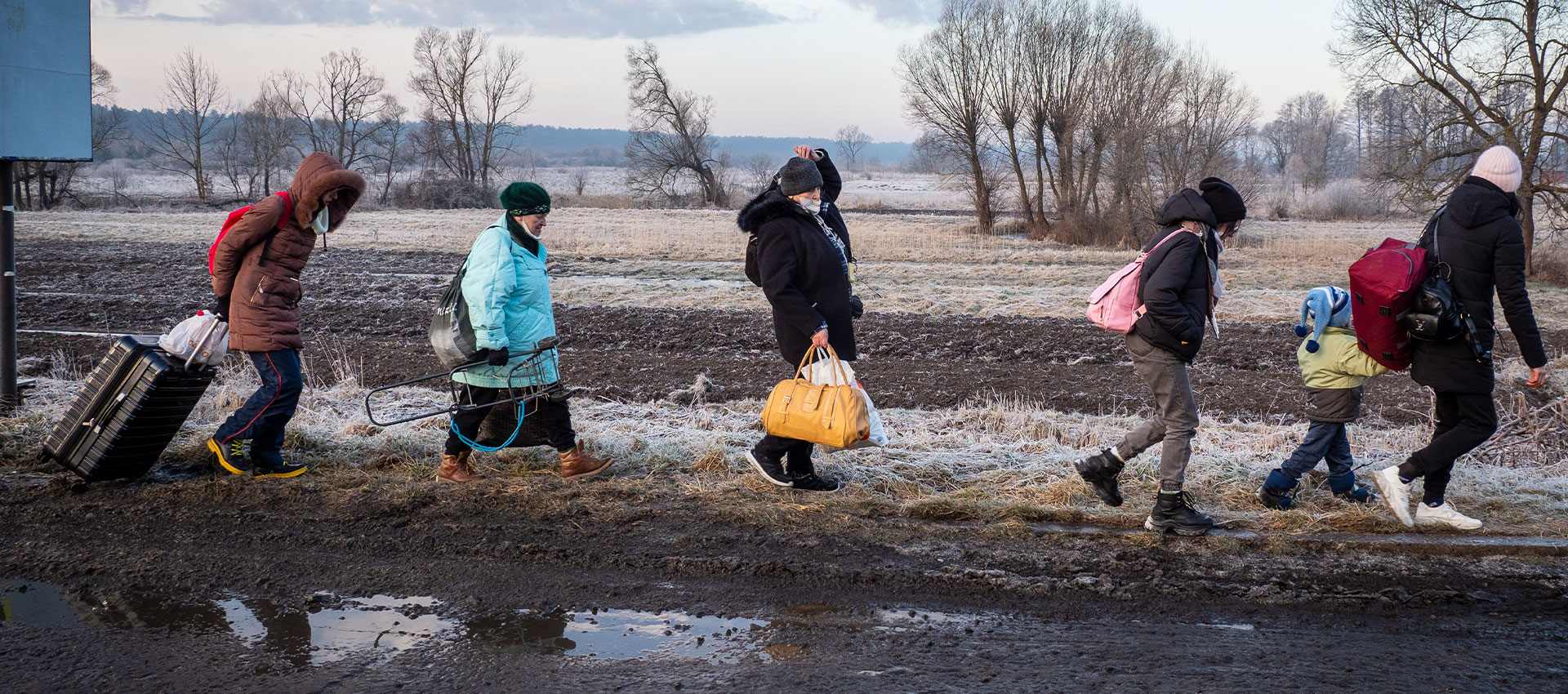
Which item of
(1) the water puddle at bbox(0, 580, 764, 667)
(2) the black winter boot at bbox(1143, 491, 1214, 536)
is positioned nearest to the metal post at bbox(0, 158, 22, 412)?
(1) the water puddle at bbox(0, 580, 764, 667)

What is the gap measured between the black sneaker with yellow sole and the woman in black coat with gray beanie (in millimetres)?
3110

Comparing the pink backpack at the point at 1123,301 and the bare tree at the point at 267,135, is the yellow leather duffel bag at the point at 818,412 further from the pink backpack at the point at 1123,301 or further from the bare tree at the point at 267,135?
the bare tree at the point at 267,135

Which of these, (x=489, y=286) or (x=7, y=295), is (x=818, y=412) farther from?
(x=7, y=295)

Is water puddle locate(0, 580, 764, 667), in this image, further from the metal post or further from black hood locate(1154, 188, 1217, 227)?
the metal post

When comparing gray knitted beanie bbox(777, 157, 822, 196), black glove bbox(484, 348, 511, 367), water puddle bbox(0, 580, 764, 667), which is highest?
gray knitted beanie bbox(777, 157, 822, 196)

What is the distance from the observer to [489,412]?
5789mm

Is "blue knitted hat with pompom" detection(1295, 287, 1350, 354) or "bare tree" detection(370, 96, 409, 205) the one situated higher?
"bare tree" detection(370, 96, 409, 205)

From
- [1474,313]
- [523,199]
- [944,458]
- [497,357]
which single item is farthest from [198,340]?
[1474,313]

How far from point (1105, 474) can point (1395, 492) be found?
1.42 meters

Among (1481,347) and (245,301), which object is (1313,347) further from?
(245,301)

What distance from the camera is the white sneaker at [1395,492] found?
5.10 m

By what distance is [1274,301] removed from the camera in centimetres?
1706

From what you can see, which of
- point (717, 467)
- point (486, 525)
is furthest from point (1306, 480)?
point (486, 525)

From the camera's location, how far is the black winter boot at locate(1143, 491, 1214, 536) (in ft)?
16.3
